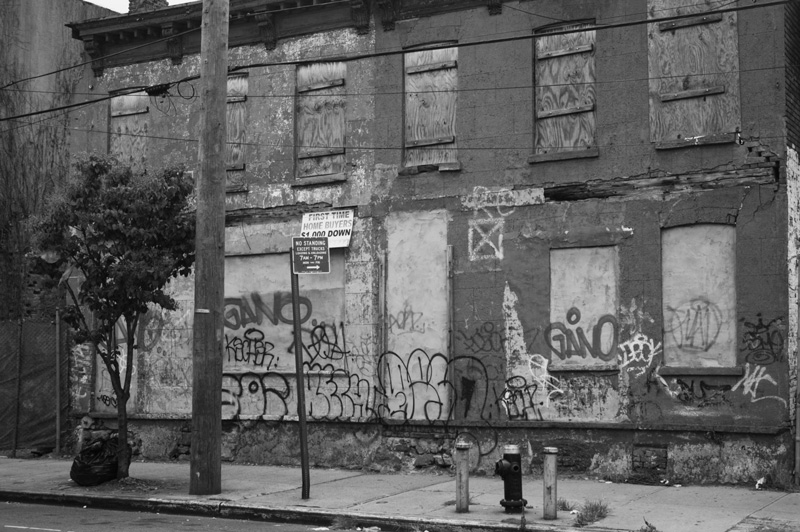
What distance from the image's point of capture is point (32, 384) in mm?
18859

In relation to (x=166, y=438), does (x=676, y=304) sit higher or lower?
higher

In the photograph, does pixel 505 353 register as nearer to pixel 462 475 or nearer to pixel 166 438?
pixel 462 475

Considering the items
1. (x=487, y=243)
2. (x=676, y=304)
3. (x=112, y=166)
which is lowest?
(x=676, y=304)

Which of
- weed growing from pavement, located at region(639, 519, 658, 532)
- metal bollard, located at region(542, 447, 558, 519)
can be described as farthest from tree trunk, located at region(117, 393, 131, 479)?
weed growing from pavement, located at region(639, 519, 658, 532)

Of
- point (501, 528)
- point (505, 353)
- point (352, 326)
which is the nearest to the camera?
point (501, 528)

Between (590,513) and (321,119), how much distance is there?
8955 millimetres

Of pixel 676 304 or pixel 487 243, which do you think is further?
pixel 487 243

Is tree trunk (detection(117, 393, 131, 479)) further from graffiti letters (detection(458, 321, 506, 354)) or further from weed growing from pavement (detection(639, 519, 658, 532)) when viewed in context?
weed growing from pavement (detection(639, 519, 658, 532))

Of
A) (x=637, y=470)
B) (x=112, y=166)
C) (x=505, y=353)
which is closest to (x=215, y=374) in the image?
(x=112, y=166)

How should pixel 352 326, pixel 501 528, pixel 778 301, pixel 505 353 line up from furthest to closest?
pixel 352 326, pixel 505 353, pixel 778 301, pixel 501 528

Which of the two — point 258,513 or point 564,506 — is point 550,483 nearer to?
point 564,506

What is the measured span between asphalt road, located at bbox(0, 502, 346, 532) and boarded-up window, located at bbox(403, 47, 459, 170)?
266 inches

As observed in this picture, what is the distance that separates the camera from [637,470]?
13820mm

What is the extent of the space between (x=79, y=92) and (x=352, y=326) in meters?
8.00
